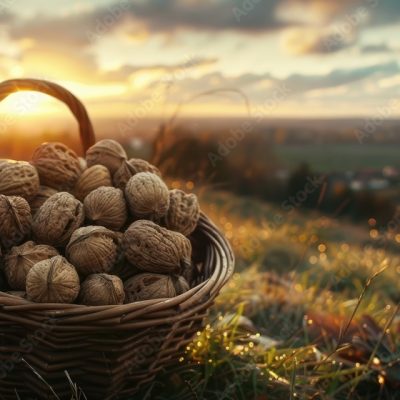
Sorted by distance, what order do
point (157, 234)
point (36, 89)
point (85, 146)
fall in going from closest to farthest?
point (157, 234) → point (36, 89) → point (85, 146)

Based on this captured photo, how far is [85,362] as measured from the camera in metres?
1.78

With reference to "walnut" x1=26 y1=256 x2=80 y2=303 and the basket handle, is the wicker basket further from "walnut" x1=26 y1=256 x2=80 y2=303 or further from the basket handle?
the basket handle

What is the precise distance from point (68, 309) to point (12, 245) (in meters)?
0.48

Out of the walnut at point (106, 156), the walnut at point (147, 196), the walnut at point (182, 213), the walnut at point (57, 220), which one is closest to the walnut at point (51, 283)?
the walnut at point (57, 220)

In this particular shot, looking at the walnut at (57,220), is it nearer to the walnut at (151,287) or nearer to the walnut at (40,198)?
the walnut at (40,198)

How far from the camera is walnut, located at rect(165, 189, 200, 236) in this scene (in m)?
2.18

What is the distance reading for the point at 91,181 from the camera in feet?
7.21

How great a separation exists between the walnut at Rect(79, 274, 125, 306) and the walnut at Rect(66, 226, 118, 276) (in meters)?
0.05

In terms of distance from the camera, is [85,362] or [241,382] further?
[241,382]

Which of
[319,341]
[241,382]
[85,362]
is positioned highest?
[85,362]

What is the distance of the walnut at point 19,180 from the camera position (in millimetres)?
2084

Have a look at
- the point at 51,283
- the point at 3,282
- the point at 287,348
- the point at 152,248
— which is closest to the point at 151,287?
the point at 152,248

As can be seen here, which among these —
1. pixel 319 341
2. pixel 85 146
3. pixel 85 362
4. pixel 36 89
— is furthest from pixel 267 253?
pixel 85 362

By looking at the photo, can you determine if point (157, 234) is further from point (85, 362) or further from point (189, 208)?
point (85, 362)
